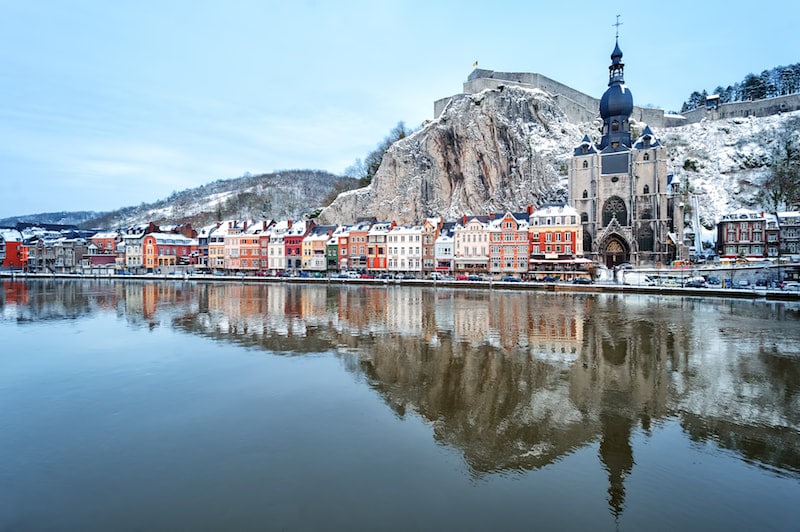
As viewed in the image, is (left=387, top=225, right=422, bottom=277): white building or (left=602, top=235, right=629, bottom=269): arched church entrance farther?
(left=387, top=225, right=422, bottom=277): white building

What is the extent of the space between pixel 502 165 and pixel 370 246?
20.1 meters

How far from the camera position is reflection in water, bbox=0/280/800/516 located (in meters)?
8.90

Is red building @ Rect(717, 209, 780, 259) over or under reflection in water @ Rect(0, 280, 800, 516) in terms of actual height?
Answer: over

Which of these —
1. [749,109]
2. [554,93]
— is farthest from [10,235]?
[749,109]

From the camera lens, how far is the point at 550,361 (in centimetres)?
1465

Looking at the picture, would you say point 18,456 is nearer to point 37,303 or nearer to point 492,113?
point 37,303

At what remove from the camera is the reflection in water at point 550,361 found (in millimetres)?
8898

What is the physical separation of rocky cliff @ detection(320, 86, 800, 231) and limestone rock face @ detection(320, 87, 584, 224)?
123 mm

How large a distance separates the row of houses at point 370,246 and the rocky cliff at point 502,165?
6888 millimetres

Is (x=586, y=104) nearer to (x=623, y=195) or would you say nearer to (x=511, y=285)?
(x=623, y=195)

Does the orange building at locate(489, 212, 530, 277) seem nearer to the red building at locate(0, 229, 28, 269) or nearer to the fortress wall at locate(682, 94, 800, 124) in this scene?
the fortress wall at locate(682, 94, 800, 124)

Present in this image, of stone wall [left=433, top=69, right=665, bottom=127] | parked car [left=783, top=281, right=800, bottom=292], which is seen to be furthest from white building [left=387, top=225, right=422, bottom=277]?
parked car [left=783, top=281, right=800, bottom=292]

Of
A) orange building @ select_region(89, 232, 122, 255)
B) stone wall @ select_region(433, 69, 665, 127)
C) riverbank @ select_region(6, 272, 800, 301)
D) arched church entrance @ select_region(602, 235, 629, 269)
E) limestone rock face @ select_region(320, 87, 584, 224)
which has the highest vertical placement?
stone wall @ select_region(433, 69, 665, 127)

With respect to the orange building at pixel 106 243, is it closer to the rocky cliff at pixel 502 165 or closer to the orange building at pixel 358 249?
the rocky cliff at pixel 502 165
